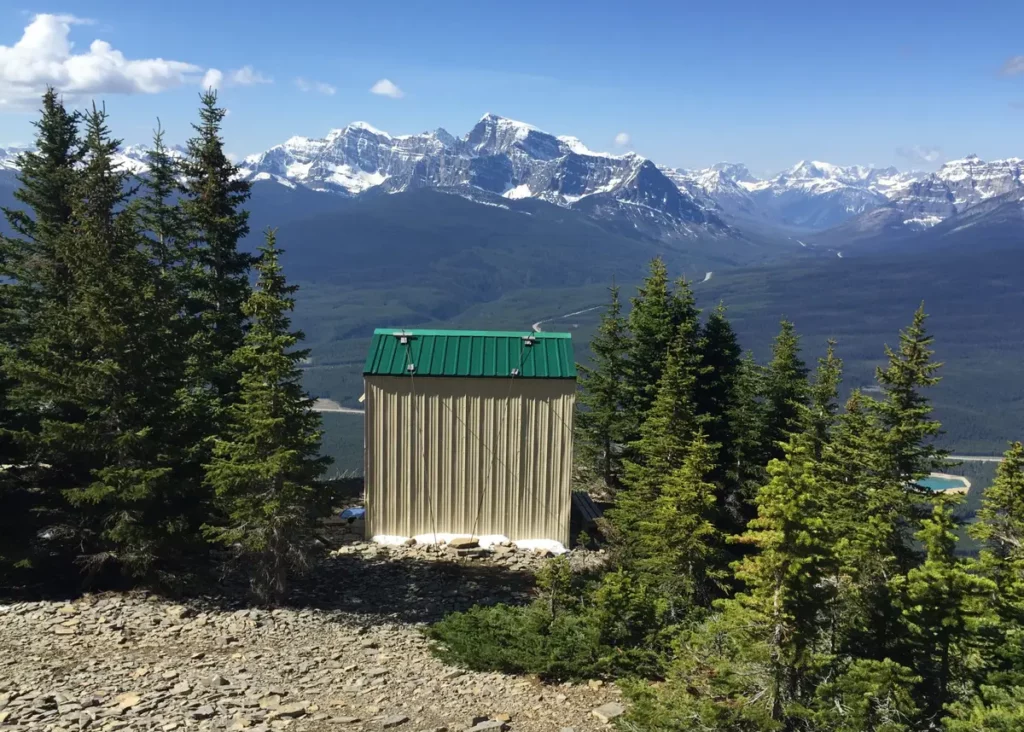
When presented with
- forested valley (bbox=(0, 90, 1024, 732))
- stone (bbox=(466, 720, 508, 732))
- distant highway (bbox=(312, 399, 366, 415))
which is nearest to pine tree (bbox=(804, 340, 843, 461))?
forested valley (bbox=(0, 90, 1024, 732))

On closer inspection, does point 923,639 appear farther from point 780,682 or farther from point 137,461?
point 137,461

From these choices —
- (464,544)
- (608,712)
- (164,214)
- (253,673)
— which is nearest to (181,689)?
(253,673)

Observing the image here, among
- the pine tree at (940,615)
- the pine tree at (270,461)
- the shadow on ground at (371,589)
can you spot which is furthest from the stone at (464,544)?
the pine tree at (940,615)

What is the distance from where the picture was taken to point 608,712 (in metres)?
12.2

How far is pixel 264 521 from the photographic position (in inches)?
624

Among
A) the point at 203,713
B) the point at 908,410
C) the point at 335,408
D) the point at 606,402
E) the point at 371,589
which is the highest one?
the point at 908,410

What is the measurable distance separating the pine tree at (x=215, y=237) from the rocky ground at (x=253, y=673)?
28.7 feet

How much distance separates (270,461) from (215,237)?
1092 cm

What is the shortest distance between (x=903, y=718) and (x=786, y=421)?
1520 centimetres

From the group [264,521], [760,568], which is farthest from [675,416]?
[264,521]

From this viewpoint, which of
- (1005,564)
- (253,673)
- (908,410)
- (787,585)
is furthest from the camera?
(908,410)

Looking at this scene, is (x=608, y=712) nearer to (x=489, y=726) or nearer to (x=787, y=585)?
(x=489, y=726)

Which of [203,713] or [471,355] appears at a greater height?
[471,355]

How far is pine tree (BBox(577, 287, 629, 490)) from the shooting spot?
87.7 feet
